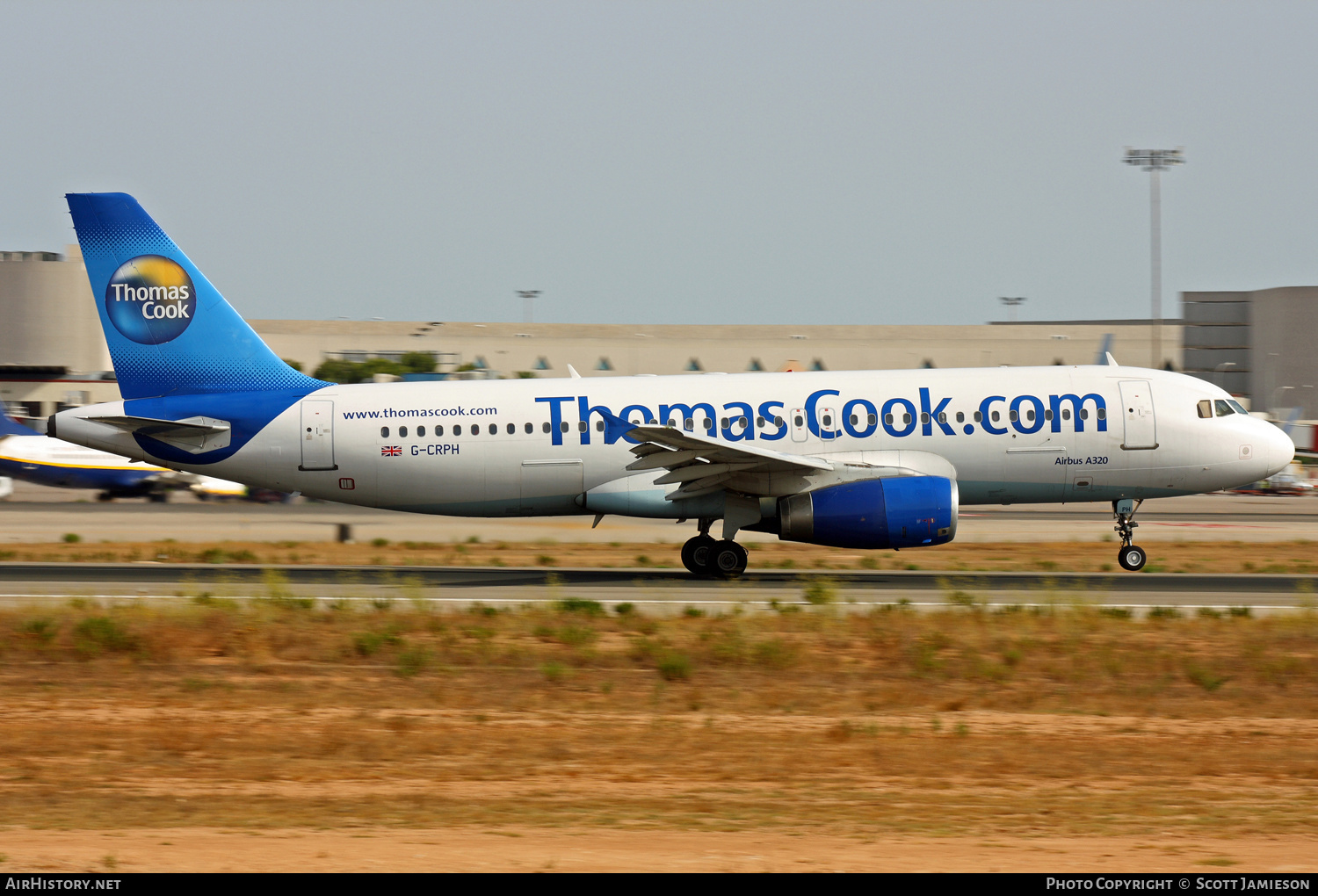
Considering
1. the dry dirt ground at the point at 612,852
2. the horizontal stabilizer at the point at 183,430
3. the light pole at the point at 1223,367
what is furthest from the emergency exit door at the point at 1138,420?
the light pole at the point at 1223,367

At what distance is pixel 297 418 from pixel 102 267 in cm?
473

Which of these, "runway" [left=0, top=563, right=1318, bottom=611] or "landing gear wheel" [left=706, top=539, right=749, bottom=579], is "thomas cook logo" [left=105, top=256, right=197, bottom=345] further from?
"landing gear wheel" [left=706, top=539, right=749, bottom=579]

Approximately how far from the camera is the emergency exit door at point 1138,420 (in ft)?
76.8

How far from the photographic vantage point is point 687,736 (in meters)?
12.4

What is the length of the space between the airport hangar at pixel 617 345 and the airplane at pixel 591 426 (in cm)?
6204

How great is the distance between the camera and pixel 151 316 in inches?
941

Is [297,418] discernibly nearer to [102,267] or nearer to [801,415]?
[102,267]

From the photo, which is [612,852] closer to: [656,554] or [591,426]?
[591,426]

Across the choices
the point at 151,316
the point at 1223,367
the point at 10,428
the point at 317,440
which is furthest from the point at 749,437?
the point at 1223,367

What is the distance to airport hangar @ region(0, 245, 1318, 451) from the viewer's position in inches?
3509

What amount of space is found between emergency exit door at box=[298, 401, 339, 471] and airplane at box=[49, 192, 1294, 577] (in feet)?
0.11

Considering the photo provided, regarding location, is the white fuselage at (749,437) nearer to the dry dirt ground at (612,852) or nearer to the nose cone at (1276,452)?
the nose cone at (1276,452)
